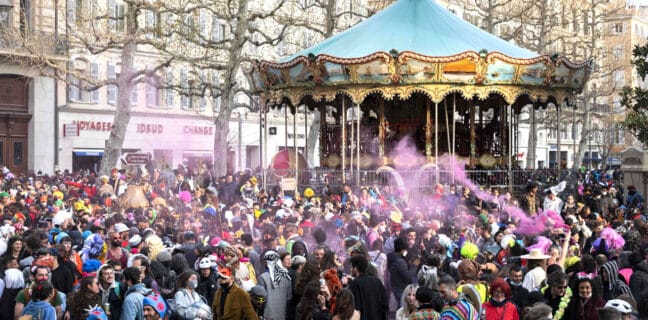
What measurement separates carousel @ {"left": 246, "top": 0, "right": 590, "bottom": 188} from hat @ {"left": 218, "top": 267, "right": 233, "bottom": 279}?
53.3 ft

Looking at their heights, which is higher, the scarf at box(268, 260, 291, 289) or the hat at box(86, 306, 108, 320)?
the scarf at box(268, 260, 291, 289)

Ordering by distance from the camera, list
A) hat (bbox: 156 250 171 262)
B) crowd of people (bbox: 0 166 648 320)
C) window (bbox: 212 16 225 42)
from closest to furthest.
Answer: crowd of people (bbox: 0 166 648 320)
hat (bbox: 156 250 171 262)
window (bbox: 212 16 225 42)

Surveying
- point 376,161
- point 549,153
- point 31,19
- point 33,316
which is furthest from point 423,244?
point 549,153

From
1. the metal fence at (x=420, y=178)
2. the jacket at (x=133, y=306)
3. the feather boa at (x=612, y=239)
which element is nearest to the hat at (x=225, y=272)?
the jacket at (x=133, y=306)

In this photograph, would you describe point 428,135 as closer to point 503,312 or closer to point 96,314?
point 503,312

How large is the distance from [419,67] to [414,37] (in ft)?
4.96

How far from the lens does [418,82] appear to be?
2523 cm

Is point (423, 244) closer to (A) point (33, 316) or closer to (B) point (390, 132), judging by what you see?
(A) point (33, 316)

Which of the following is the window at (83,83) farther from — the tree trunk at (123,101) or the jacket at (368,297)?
the jacket at (368,297)

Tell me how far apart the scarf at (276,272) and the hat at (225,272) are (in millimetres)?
934

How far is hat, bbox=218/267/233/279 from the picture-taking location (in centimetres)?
857

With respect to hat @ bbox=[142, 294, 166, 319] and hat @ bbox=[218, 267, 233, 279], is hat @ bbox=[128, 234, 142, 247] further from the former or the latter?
hat @ bbox=[142, 294, 166, 319]

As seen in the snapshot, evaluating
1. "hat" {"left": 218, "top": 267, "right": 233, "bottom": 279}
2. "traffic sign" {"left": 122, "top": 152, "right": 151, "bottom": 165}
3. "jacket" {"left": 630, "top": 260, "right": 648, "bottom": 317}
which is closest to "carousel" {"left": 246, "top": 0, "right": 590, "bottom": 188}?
"traffic sign" {"left": 122, "top": 152, "right": 151, "bottom": 165}

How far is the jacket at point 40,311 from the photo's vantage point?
805 cm
